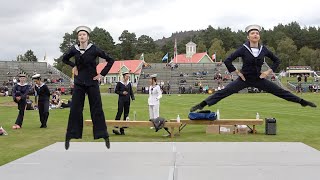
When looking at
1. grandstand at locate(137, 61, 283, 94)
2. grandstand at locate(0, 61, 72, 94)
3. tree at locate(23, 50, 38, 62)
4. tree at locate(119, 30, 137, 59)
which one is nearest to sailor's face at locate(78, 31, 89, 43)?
grandstand at locate(137, 61, 283, 94)

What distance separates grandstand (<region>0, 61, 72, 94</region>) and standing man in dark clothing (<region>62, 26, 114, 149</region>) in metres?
51.2

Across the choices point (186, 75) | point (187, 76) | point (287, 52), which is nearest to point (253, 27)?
point (187, 76)

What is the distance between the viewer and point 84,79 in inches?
319

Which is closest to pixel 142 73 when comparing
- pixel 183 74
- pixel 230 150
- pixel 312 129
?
pixel 183 74

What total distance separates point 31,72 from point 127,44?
77040 mm

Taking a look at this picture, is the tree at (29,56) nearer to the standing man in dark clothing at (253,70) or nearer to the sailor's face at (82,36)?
the sailor's face at (82,36)

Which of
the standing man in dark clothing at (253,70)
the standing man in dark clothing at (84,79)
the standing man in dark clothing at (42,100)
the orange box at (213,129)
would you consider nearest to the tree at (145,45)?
the standing man in dark clothing at (42,100)

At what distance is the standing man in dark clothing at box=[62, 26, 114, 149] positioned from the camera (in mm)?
8102

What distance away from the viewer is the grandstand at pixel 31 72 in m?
60.2

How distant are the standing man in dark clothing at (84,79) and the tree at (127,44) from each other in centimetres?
13358

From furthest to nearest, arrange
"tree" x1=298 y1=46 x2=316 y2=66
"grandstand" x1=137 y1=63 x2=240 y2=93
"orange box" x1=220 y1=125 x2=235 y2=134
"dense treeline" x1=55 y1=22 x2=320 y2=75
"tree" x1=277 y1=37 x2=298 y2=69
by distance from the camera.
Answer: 1. "dense treeline" x1=55 y1=22 x2=320 y2=75
2. "tree" x1=298 y1=46 x2=316 y2=66
3. "tree" x1=277 y1=37 x2=298 y2=69
4. "grandstand" x1=137 y1=63 x2=240 y2=93
5. "orange box" x1=220 y1=125 x2=235 y2=134

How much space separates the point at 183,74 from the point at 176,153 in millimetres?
57945

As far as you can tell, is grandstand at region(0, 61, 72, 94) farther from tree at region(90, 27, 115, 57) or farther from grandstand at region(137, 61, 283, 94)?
tree at region(90, 27, 115, 57)

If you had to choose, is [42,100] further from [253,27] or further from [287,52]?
[287,52]
